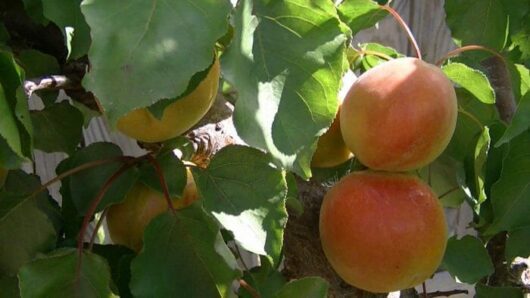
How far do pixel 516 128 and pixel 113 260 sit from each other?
410 mm

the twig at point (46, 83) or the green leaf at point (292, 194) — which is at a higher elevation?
the twig at point (46, 83)

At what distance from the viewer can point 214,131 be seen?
896 mm

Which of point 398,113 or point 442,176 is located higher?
point 398,113

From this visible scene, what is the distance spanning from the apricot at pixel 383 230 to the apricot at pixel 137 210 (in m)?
0.15

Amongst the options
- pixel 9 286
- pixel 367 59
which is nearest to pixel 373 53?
pixel 367 59

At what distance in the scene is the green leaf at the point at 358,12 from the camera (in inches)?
36.7

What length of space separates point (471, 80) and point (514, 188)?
0.13 meters

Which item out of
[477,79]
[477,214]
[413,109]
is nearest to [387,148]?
[413,109]

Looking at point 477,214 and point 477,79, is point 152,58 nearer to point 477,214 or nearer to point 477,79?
point 477,79

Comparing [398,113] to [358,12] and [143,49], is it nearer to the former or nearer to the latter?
[358,12]

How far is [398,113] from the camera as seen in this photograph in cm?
80

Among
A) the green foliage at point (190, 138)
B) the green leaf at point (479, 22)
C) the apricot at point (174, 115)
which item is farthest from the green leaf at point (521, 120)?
the apricot at point (174, 115)

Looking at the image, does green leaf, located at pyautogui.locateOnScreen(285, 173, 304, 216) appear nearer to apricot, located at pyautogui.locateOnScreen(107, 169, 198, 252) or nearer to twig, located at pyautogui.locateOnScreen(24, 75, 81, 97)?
apricot, located at pyautogui.locateOnScreen(107, 169, 198, 252)

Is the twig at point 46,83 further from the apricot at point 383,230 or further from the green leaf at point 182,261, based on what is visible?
the apricot at point 383,230
